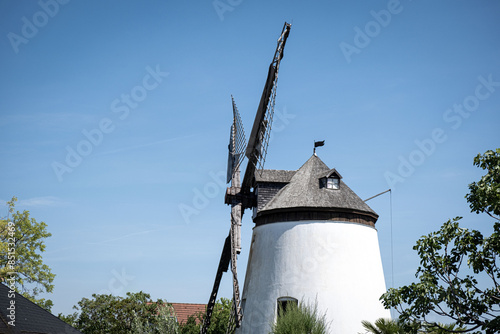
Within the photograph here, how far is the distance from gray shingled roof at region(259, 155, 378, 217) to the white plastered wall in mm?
695

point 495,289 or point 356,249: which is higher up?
point 356,249

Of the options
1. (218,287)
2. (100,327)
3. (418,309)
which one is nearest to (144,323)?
(100,327)

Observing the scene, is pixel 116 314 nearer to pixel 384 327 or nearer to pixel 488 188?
pixel 384 327

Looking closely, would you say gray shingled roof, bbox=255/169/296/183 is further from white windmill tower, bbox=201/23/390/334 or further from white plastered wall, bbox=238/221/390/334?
white plastered wall, bbox=238/221/390/334

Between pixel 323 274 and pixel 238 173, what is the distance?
7.58 metres

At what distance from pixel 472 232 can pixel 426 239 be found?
40.1 inches

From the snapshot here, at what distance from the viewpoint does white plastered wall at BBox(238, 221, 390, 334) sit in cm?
1914

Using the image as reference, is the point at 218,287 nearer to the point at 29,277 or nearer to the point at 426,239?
the point at 29,277

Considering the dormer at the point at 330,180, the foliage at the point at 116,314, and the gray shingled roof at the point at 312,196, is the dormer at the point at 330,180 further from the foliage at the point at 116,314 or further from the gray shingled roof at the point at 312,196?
the foliage at the point at 116,314

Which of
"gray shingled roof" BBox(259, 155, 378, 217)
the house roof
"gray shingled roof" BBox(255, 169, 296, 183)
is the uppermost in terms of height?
"gray shingled roof" BBox(255, 169, 296, 183)

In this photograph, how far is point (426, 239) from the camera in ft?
40.5

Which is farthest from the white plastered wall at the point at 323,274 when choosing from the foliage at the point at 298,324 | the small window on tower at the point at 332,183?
the foliage at the point at 298,324

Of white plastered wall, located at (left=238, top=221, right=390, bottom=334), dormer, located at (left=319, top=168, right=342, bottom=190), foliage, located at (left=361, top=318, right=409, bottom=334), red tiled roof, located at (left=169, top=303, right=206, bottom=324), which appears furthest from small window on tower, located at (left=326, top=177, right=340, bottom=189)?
red tiled roof, located at (left=169, top=303, right=206, bottom=324)

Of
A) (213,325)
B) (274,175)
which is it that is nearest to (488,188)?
(274,175)
